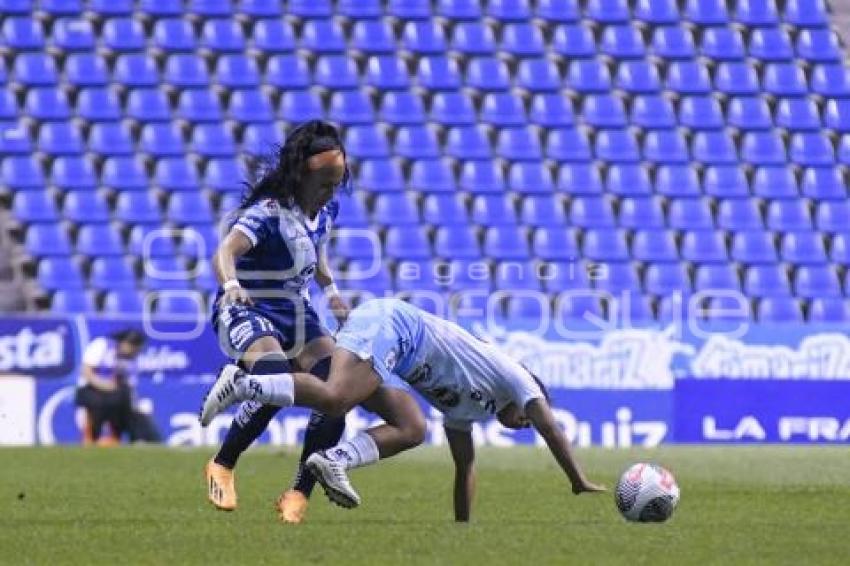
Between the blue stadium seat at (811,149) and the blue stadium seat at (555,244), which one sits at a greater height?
the blue stadium seat at (811,149)

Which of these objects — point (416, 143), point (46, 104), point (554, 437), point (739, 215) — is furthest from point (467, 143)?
point (554, 437)

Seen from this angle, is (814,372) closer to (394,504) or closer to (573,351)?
(573,351)

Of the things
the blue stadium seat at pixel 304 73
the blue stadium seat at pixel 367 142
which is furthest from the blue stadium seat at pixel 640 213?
the blue stadium seat at pixel 304 73

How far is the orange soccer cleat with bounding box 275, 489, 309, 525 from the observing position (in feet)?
30.8

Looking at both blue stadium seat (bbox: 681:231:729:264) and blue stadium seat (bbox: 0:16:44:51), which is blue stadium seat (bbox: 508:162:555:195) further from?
blue stadium seat (bbox: 0:16:44:51)

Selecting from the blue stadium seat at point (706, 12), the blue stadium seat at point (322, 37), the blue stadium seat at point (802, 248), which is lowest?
the blue stadium seat at point (802, 248)

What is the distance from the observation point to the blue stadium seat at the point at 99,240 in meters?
23.5

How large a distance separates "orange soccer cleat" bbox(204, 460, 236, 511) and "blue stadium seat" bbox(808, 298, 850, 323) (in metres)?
15.2

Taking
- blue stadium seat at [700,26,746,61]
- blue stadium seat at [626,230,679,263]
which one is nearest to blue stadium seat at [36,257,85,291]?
blue stadium seat at [626,230,679,263]

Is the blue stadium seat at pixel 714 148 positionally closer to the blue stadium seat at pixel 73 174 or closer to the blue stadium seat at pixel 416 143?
the blue stadium seat at pixel 416 143

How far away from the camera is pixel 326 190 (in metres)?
9.77

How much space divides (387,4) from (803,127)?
18.9 ft

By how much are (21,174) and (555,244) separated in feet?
21.4

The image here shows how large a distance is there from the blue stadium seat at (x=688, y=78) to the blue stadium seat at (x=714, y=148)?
714mm
